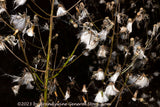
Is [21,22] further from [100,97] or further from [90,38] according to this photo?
[100,97]

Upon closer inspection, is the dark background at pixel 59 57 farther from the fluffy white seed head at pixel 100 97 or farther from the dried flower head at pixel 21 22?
the dried flower head at pixel 21 22

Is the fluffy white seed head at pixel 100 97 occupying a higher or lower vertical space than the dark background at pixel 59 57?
lower

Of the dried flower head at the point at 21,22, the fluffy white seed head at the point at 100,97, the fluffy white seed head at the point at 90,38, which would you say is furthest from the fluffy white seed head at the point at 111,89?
the dried flower head at the point at 21,22

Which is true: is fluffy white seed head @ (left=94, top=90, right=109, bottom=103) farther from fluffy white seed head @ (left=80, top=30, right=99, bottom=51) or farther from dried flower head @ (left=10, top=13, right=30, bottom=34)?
dried flower head @ (left=10, top=13, right=30, bottom=34)

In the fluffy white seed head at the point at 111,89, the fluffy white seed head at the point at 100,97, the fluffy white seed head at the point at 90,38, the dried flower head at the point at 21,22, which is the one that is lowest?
the fluffy white seed head at the point at 100,97

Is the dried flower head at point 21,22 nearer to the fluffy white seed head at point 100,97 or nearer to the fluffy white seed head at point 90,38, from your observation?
the fluffy white seed head at point 90,38

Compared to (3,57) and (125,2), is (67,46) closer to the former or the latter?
(3,57)

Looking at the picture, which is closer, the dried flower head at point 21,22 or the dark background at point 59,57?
the dried flower head at point 21,22

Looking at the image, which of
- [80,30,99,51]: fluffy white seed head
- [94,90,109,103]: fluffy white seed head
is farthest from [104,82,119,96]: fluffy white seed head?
[80,30,99,51]: fluffy white seed head

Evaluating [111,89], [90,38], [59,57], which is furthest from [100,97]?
[59,57]

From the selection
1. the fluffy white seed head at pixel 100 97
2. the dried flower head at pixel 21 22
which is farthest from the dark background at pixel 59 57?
the dried flower head at pixel 21 22

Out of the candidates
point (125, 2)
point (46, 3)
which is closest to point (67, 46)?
point (46, 3)
